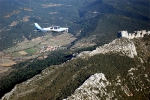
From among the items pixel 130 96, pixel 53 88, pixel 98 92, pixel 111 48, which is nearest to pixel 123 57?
pixel 111 48

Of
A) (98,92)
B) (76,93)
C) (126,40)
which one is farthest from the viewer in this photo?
A: (126,40)

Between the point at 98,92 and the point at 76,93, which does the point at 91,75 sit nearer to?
the point at 98,92

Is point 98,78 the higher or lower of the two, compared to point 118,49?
higher

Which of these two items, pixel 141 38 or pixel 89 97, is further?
pixel 141 38

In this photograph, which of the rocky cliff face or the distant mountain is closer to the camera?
the distant mountain

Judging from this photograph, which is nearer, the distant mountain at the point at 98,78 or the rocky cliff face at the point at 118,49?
the distant mountain at the point at 98,78

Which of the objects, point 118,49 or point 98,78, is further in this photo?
point 118,49

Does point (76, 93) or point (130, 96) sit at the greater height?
point (76, 93)

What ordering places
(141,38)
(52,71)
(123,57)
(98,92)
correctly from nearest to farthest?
(98,92) → (52,71) → (123,57) → (141,38)
